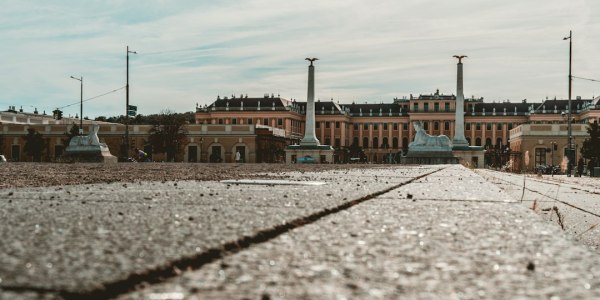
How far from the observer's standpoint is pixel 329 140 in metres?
117

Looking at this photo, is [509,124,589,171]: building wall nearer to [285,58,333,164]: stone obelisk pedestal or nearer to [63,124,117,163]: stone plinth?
[285,58,333,164]: stone obelisk pedestal

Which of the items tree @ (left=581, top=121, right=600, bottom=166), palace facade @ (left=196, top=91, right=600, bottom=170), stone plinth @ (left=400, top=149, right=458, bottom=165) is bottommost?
stone plinth @ (left=400, top=149, right=458, bottom=165)

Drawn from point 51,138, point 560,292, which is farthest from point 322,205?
point 51,138

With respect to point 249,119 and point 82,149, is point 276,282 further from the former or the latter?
point 249,119

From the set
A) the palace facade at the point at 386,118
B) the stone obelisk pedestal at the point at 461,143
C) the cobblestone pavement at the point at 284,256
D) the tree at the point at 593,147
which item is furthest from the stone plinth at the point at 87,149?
the palace facade at the point at 386,118

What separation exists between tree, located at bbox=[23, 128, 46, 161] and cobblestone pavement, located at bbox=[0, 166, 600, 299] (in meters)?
65.8

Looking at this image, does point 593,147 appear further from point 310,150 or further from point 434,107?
point 434,107

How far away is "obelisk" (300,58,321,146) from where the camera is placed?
5119 cm

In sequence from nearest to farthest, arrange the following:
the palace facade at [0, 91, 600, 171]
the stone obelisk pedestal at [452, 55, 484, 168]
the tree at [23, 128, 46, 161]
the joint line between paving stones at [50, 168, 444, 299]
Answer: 1. the joint line between paving stones at [50, 168, 444, 299]
2. the stone obelisk pedestal at [452, 55, 484, 168]
3. the tree at [23, 128, 46, 161]
4. the palace facade at [0, 91, 600, 171]

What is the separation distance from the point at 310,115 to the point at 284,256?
50.8 metres

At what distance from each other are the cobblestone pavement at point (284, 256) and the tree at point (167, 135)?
64.4m

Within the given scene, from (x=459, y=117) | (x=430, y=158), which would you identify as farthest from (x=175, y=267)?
(x=459, y=117)

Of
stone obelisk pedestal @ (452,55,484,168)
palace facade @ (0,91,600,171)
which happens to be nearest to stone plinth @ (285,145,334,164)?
stone obelisk pedestal @ (452,55,484,168)

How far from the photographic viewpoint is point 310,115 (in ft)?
170
